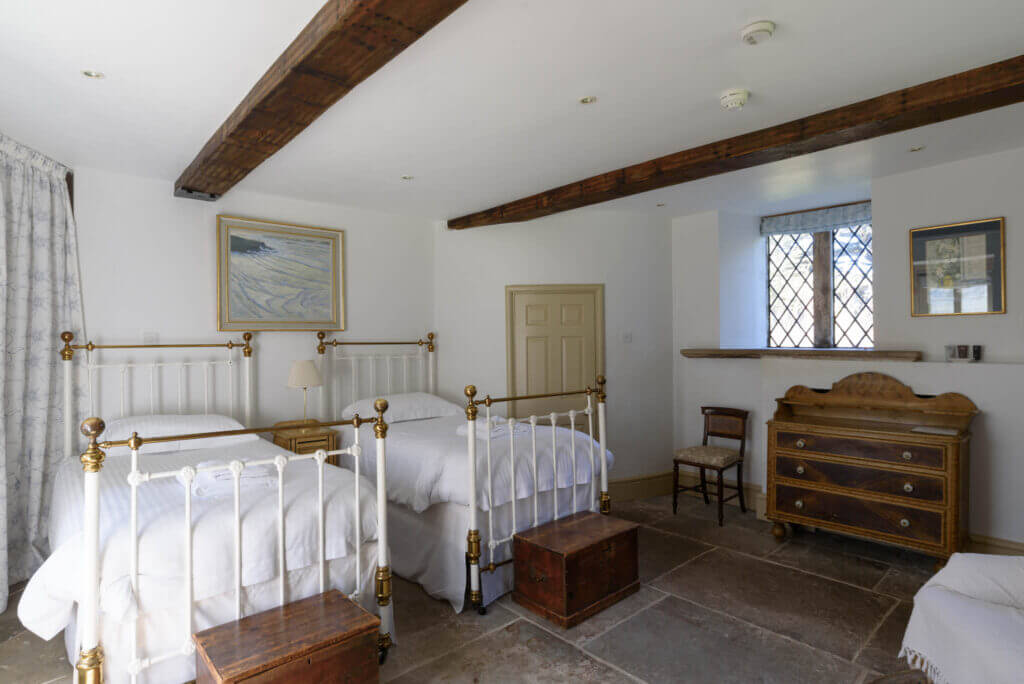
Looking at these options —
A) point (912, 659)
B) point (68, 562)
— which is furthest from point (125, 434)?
point (912, 659)

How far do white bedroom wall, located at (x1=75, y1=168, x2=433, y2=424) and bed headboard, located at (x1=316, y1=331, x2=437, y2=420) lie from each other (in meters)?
0.11

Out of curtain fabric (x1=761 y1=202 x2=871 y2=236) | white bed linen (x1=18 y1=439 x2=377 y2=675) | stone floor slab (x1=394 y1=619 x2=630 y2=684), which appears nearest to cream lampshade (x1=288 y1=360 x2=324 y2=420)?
white bed linen (x1=18 y1=439 x2=377 y2=675)

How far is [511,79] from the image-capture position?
7.18 feet

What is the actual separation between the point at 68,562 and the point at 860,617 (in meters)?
3.28

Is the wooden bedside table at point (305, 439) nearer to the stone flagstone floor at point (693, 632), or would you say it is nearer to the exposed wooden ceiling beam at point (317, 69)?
the stone flagstone floor at point (693, 632)

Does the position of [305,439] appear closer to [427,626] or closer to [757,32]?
[427,626]

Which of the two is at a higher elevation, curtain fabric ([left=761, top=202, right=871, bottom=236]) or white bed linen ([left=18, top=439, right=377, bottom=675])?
curtain fabric ([left=761, top=202, right=871, bottom=236])

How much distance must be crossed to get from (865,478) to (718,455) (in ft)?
3.41

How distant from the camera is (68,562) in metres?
1.81

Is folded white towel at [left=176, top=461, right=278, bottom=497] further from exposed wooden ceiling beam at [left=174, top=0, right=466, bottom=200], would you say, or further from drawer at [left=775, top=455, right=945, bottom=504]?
drawer at [left=775, top=455, right=945, bottom=504]

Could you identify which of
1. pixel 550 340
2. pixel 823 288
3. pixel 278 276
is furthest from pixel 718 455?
pixel 278 276

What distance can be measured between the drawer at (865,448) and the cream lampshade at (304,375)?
3.13m

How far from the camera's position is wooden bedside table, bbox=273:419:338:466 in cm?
349

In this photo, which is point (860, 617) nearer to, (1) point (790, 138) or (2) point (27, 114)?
(1) point (790, 138)
